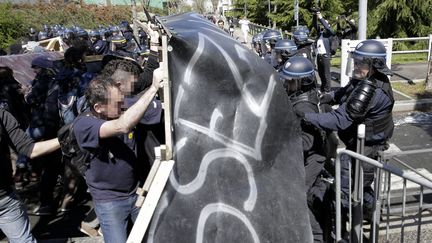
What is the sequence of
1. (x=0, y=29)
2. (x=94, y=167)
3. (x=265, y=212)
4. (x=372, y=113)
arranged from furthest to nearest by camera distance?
(x=0, y=29), (x=372, y=113), (x=94, y=167), (x=265, y=212)

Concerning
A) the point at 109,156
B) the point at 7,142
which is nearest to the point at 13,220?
the point at 7,142

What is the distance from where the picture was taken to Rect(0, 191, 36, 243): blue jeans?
3379 mm

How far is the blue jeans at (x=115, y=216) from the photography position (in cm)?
318

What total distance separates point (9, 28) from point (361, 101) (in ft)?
93.3

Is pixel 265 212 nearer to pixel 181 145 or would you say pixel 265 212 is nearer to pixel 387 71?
pixel 181 145

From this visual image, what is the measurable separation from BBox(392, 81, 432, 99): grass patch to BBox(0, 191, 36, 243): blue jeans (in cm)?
891

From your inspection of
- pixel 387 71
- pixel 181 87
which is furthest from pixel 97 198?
pixel 387 71

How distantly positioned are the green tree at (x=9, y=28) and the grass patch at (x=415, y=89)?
2251 centimetres

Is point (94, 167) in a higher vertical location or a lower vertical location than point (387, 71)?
lower

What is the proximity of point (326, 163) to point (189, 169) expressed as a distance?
2015 millimetres

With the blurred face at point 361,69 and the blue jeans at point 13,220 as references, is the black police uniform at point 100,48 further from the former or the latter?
the blurred face at point 361,69

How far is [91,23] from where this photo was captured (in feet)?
138

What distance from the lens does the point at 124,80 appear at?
130 inches

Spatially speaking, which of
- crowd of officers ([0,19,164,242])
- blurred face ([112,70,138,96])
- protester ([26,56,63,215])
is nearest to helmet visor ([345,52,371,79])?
crowd of officers ([0,19,164,242])
